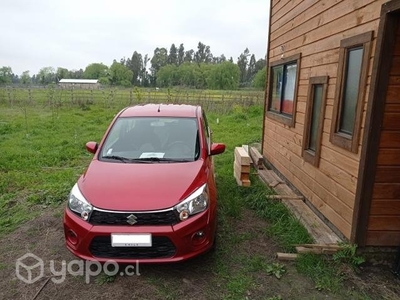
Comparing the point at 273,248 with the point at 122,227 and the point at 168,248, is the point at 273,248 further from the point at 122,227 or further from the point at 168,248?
the point at 122,227

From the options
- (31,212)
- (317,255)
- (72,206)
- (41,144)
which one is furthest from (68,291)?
(41,144)

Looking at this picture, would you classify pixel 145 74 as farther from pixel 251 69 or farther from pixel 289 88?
pixel 289 88

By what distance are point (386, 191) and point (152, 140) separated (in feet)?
8.86

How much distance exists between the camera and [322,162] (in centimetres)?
402

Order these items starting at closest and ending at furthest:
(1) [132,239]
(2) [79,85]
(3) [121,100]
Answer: (1) [132,239]
(3) [121,100]
(2) [79,85]

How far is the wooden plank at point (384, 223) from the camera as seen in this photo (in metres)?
3.03

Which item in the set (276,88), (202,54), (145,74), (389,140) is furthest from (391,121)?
(202,54)

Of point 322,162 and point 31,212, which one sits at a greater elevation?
point 322,162

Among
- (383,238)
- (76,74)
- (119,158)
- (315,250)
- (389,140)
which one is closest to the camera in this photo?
(389,140)

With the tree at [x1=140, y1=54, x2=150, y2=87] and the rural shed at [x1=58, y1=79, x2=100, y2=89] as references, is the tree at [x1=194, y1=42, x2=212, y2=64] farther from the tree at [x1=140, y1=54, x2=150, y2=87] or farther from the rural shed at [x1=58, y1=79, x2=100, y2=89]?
the rural shed at [x1=58, y1=79, x2=100, y2=89]

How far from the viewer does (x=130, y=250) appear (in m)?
2.72

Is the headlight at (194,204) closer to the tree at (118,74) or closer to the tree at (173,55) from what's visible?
the tree at (118,74)

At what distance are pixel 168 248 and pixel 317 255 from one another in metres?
1.65

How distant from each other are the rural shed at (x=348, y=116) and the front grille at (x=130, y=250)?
195 cm
